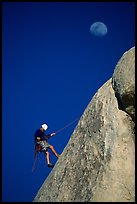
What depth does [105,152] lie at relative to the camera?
27.7 ft

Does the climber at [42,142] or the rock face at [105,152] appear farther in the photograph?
the climber at [42,142]

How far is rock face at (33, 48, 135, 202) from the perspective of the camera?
26.5ft

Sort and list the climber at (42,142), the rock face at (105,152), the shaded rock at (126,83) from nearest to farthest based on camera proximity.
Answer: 1. the rock face at (105,152)
2. the shaded rock at (126,83)
3. the climber at (42,142)

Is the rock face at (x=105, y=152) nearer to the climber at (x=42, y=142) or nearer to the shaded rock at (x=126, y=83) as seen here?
the shaded rock at (x=126, y=83)

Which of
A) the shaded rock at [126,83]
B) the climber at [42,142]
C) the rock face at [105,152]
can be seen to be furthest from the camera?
the climber at [42,142]

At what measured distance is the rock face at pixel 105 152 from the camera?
8.08m

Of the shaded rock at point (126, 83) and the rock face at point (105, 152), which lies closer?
the rock face at point (105, 152)

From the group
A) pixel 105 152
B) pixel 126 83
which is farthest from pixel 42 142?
pixel 126 83

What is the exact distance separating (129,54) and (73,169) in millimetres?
4622

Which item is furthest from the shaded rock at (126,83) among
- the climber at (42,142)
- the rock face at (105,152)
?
the climber at (42,142)

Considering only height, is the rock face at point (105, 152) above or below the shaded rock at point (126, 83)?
below

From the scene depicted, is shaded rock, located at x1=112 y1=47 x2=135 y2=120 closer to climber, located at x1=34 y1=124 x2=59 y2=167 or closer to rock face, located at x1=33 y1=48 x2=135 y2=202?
rock face, located at x1=33 y1=48 x2=135 y2=202

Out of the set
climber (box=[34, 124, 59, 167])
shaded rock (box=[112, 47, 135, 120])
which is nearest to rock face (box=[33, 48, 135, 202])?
shaded rock (box=[112, 47, 135, 120])

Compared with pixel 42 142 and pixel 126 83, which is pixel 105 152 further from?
pixel 42 142
